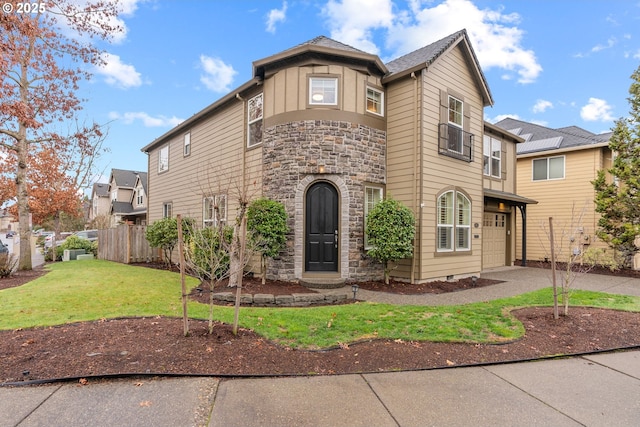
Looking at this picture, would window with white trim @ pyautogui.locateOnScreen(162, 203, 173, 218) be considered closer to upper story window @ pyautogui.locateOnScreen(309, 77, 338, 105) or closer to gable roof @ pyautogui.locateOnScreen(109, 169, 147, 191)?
upper story window @ pyautogui.locateOnScreen(309, 77, 338, 105)

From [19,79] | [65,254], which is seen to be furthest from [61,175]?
[19,79]

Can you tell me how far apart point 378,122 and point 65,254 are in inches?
589

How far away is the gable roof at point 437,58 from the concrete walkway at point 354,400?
7961 millimetres

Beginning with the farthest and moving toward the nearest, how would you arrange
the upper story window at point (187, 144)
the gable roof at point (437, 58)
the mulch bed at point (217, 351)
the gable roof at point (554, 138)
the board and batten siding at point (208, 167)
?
1. the gable roof at point (554, 138)
2. the upper story window at point (187, 144)
3. the board and batten siding at point (208, 167)
4. the gable roof at point (437, 58)
5. the mulch bed at point (217, 351)

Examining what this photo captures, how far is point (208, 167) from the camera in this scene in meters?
12.5

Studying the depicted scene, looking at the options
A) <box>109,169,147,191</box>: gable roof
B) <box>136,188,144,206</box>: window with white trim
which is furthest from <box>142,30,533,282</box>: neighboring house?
<box>109,169,147,191</box>: gable roof

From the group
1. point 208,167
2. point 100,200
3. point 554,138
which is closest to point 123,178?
point 100,200

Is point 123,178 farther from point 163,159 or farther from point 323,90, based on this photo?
point 323,90

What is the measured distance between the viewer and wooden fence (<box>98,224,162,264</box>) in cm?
1416

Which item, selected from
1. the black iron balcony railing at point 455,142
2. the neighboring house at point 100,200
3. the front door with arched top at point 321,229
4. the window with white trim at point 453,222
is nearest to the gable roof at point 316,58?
the black iron balcony railing at point 455,142

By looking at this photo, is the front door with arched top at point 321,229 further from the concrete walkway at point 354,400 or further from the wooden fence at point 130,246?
the wooden fence at point 130,246

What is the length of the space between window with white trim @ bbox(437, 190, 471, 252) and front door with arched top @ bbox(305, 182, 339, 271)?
10.3 ft

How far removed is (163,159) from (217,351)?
15145 millimetres

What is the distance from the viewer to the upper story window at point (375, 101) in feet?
31.8
